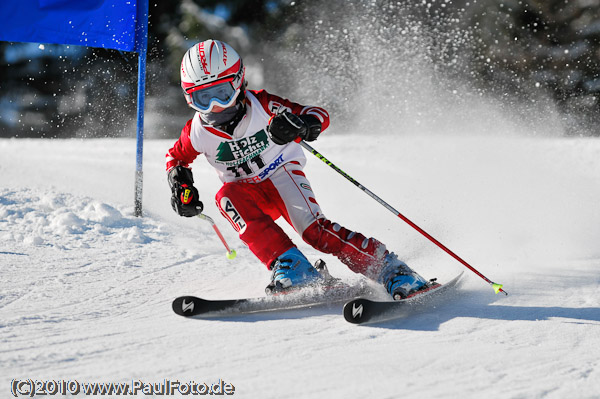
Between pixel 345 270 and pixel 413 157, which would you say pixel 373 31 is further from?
pixel 345 270

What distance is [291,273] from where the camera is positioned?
8.42 ft

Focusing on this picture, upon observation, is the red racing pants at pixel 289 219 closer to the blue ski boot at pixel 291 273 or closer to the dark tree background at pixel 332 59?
the blue ski boot at pixel 291 273

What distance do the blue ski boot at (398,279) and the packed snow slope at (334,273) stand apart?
0.14 m

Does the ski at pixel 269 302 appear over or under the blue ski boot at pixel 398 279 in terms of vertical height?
under

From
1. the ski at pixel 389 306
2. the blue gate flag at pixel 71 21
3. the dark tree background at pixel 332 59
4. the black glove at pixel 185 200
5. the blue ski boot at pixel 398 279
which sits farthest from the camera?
the dark tree background at pixel 332 59

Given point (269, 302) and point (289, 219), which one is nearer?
point (269, 302)

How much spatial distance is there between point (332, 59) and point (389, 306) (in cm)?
1227

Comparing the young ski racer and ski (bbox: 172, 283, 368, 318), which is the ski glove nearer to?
the young ski racer

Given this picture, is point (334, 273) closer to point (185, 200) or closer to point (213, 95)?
point (185, 200)

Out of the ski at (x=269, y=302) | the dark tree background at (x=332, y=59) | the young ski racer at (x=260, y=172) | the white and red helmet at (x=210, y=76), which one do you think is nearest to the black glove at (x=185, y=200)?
the young ski racer at (x=260, y=172)

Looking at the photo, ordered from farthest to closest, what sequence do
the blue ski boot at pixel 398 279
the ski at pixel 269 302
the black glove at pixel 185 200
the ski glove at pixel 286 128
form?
the black glove at pixel 185 200 < the ski glove at pixel 286 128 < the blue ski boot at pixel 398 279 < the ski at pixel 269 302

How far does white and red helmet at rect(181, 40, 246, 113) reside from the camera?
2.65 meters

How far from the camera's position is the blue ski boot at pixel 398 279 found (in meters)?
2.49

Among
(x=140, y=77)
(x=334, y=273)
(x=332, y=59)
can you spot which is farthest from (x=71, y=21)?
(x=332, y=59)
